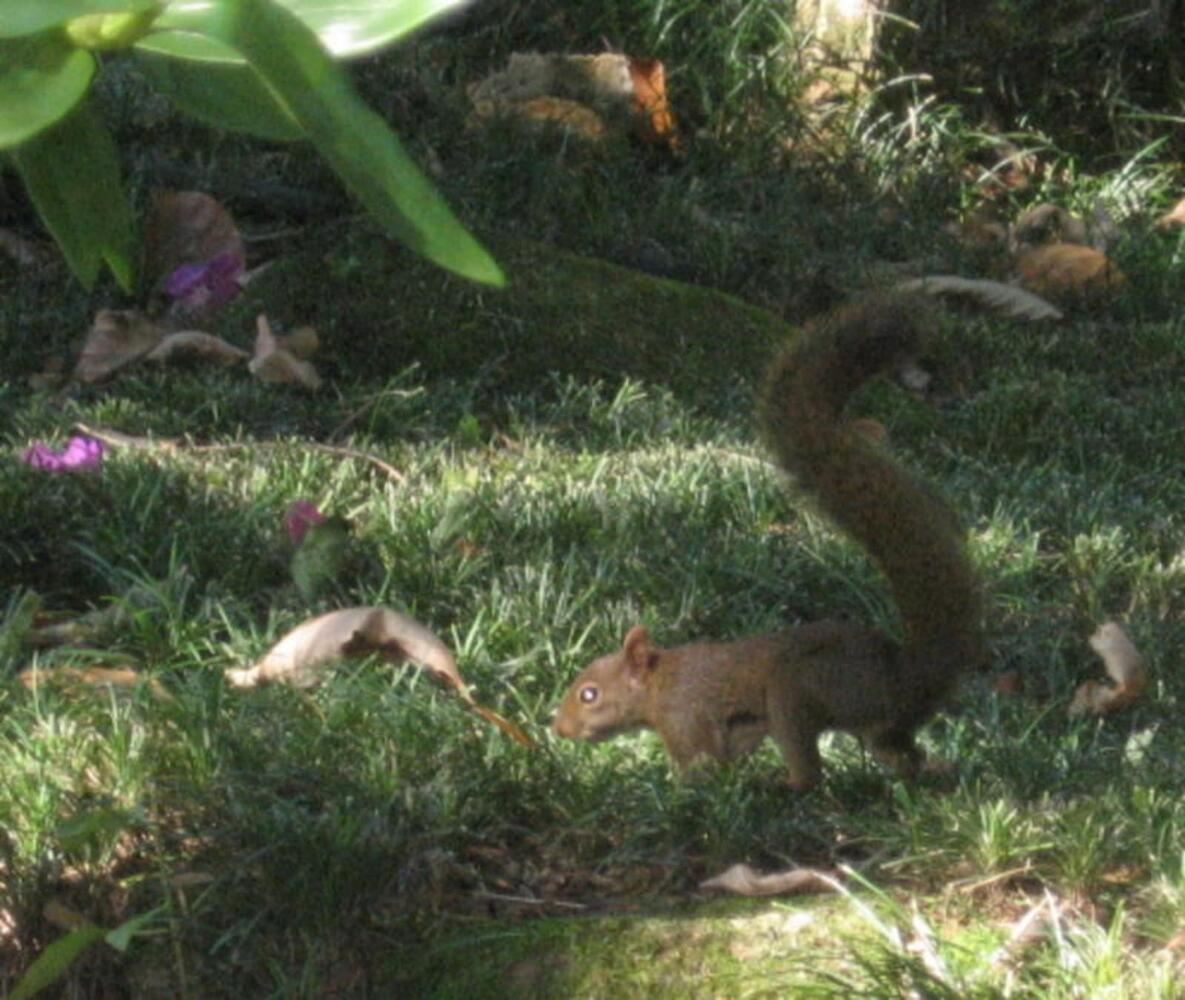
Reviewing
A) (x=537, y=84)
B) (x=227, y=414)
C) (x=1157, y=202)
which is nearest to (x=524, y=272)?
(x=227, y=414)

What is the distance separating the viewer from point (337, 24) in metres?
0.77

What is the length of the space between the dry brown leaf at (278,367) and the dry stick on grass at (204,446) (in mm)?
528

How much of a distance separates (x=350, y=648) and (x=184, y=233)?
3013mm

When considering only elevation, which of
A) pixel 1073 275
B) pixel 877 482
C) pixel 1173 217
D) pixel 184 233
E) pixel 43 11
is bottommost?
pixel 1173 217

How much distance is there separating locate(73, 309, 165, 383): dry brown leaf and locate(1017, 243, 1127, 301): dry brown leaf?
3086mm

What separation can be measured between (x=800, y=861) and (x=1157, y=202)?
222 inches

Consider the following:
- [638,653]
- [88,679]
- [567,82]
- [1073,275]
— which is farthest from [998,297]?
[88,679]

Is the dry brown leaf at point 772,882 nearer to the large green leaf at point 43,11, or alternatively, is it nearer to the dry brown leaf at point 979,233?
the large green leaf at point 43,11

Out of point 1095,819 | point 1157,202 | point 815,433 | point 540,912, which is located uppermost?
point 815,433

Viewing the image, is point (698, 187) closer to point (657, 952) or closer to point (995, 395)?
point (995, 395)

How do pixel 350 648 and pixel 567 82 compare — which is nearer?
pixel 350 648

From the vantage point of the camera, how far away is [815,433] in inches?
121

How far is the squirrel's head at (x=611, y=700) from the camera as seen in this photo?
3525 mm

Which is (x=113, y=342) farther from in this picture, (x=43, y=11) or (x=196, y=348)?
(x=43, y=11)
